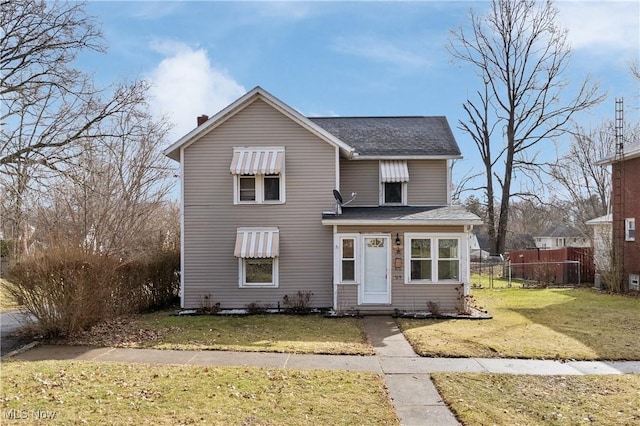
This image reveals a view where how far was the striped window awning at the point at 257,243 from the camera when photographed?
49.8 feet

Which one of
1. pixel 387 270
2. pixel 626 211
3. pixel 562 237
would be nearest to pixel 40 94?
→ pixel 387 270

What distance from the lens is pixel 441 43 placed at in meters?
34.0

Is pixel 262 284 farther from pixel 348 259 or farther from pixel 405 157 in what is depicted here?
pixel 405 157

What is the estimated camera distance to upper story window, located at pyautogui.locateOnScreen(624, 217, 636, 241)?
21.6 m

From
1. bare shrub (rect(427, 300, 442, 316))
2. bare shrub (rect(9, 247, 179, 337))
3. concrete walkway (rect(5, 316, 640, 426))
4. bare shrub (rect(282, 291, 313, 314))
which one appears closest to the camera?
concrete walkway (rect(5, 316, 640, 426))

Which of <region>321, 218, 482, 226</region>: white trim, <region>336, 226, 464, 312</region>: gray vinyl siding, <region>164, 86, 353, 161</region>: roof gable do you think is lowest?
<region>336, 226, 464, 312</region>: gray vinyl siding

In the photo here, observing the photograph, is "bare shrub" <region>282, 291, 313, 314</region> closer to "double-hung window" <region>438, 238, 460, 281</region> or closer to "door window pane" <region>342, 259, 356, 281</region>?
"door window pane" <region>342, 259, 356, 281</region>

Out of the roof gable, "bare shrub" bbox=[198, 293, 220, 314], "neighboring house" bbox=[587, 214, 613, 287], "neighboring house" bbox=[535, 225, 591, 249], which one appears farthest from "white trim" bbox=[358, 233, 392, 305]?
"neighboring house" bbox=[535, 225, 591, 249]

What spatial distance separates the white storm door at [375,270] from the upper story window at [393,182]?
2.64 meters

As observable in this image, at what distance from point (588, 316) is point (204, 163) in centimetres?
1410

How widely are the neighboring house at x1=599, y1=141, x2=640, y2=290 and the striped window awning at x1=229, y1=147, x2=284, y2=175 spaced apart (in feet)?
55.4

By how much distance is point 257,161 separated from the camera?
15555 millimetres

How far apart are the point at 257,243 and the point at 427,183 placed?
7175mm

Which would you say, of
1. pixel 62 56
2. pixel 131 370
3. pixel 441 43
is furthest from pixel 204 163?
pixel 441 43
